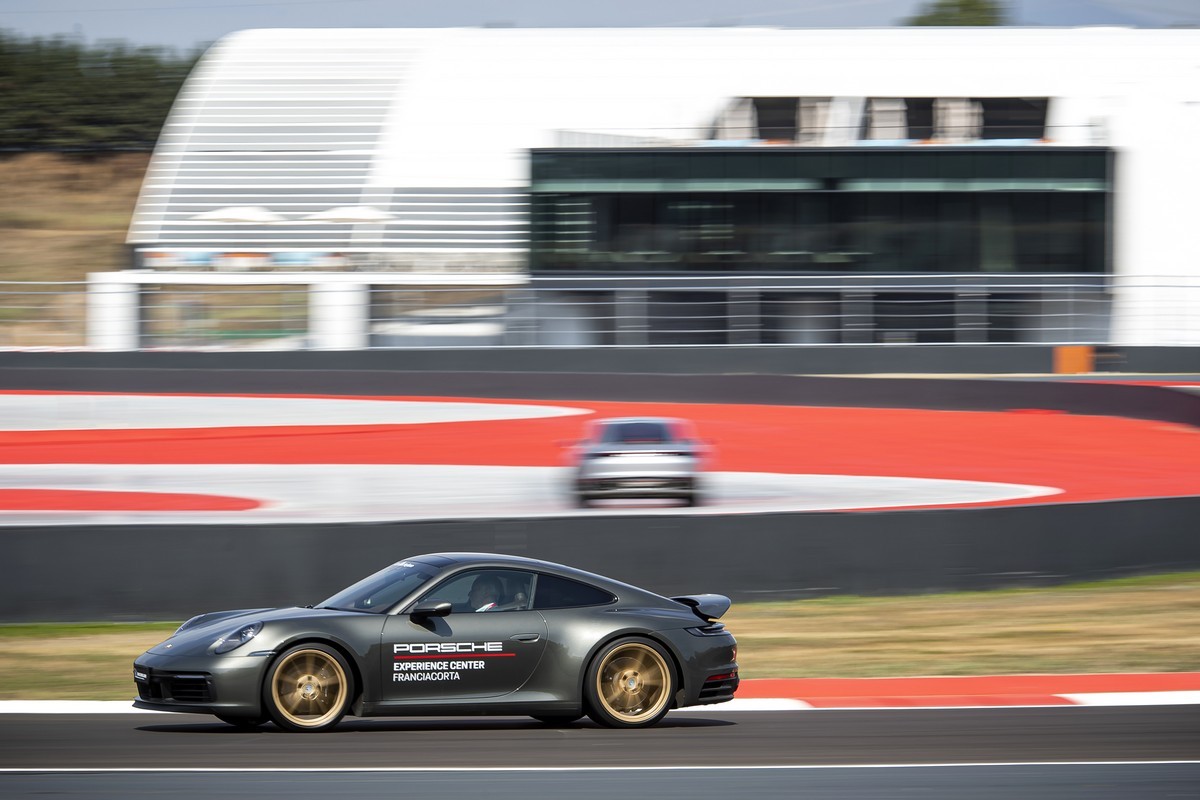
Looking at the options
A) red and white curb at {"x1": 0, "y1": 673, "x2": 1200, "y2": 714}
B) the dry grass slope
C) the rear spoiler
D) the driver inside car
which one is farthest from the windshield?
the dry grass slope

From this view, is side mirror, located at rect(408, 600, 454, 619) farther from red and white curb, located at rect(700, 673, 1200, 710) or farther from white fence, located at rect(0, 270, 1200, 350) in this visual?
white fence, located at rect(0, 270, 1200, 350)

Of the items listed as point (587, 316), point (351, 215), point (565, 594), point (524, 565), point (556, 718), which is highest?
point (351, 215)

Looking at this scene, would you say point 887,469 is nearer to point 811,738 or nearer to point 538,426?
point 538,426

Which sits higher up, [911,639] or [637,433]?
[637,433]

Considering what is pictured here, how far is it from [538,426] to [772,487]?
247 inches

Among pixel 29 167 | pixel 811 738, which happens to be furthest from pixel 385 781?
pixel 29 167

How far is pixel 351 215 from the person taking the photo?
39.6m

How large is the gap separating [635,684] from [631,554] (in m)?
3.74

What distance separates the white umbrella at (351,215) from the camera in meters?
39.2

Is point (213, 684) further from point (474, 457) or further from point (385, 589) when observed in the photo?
point (474, 457)

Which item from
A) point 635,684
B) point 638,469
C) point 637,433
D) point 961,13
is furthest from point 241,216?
point 961,13

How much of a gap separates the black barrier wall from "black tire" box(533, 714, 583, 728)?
10.5ft

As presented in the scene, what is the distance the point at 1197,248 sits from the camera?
1465 inches

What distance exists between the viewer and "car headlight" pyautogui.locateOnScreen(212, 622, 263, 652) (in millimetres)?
7539
